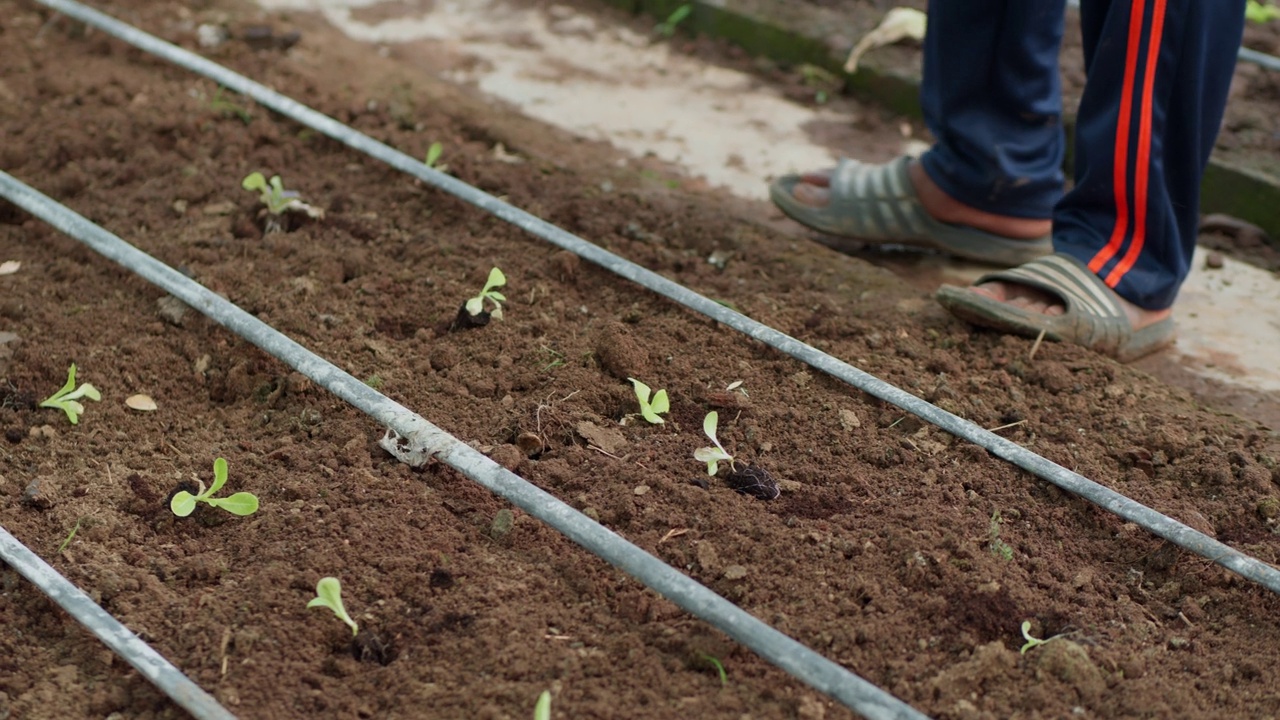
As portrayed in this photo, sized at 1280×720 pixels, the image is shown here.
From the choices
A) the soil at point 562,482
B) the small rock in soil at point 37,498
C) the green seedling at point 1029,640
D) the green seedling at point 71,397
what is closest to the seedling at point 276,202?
the soil at point 562,482

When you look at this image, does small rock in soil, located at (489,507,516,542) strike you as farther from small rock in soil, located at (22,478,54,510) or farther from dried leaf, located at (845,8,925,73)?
dried leaf, located at (845,8,925,73)

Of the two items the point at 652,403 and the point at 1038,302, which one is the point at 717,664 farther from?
the point at 1038,302

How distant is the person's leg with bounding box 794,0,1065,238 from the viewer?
2.87 meters

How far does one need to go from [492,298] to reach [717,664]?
119cm

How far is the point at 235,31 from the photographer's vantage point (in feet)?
13.6

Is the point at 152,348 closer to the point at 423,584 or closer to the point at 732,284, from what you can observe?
the point at 423,584

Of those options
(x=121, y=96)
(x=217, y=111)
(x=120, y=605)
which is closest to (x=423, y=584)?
(x=120, y=605)

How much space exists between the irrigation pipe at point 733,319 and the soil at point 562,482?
0.22 ft

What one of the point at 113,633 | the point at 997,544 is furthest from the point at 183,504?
the point at 997,544

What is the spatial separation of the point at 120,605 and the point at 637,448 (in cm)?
92

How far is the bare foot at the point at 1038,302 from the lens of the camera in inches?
105

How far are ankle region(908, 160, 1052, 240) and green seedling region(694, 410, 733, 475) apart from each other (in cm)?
120

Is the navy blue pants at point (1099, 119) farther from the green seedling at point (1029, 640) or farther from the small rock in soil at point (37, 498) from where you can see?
the small rock in soil at point (37, 498)

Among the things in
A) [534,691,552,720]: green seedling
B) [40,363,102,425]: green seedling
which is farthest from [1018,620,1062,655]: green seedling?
[40,363,102,425]: green seedling
